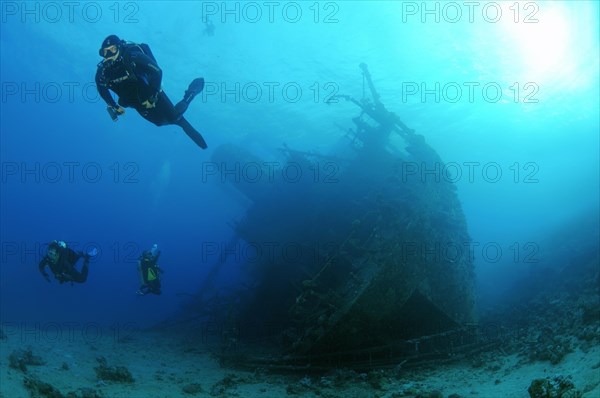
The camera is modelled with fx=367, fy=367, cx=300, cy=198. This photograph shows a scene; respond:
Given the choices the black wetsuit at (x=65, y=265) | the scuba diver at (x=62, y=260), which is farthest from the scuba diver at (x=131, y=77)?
the black wetsuit at (x=65, y=265)

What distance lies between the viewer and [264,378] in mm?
7660

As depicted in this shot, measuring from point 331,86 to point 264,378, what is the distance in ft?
78.1

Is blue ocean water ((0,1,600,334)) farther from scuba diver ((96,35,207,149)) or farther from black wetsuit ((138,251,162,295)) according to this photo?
scuba diver ((96,35,207,149))

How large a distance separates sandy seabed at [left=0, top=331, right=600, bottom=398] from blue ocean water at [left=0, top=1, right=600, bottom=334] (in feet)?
19.3

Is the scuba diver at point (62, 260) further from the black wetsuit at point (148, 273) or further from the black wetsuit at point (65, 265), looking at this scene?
the black wetsuit at point (148, 273)

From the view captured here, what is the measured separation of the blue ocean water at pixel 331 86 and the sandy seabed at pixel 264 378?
588 cm

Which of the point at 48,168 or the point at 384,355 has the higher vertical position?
the point at 48,168

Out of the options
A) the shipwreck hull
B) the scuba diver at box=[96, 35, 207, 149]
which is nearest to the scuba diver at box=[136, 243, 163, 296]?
the shipwreck hull

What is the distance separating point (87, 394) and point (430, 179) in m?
9.07

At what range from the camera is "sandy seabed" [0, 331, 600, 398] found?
5215 millimetres

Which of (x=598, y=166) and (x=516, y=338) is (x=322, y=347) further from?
(x=598, y=166)

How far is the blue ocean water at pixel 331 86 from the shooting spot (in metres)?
22.6

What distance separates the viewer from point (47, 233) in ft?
276

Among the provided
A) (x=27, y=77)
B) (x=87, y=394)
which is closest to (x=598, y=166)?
(x=87, y=394)
